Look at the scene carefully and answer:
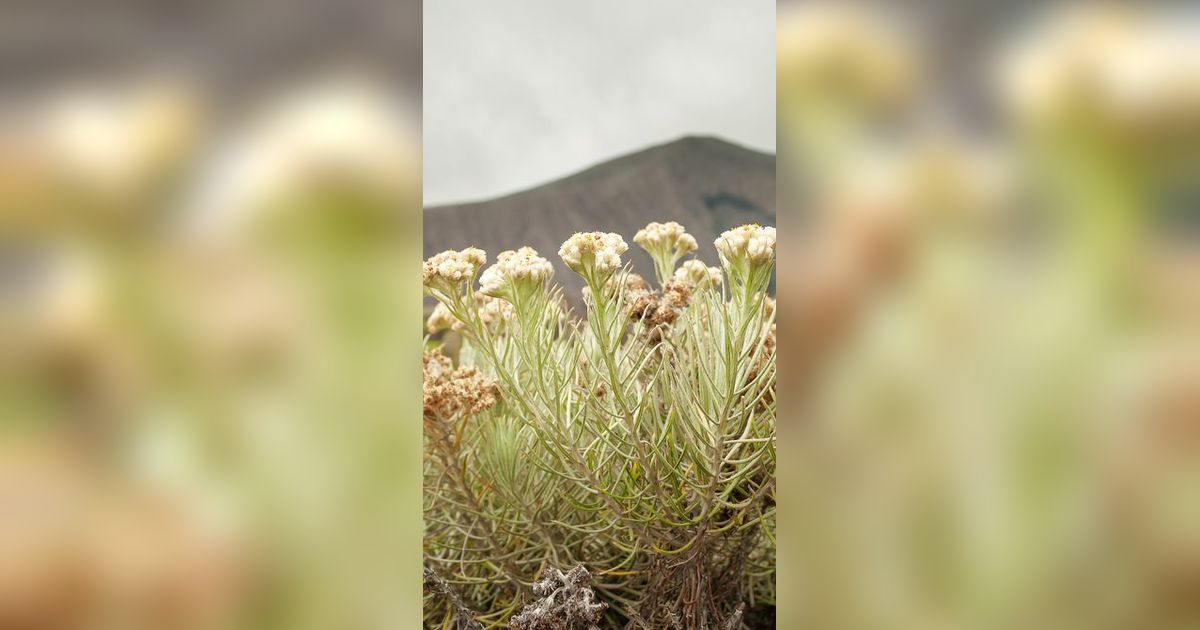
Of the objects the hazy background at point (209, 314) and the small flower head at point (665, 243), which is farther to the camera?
the small flower head at point (665, 243)

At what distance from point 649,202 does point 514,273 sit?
190 millimetres

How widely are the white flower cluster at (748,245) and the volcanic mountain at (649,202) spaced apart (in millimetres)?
33

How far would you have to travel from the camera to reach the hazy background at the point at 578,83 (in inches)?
37.6

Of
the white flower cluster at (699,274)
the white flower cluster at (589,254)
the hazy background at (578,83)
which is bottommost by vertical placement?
the white flower cluster at (699,274)

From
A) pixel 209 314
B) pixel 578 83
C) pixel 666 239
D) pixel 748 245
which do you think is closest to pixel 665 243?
pixel 666 239

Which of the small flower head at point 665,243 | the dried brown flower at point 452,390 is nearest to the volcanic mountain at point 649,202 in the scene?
the small flower head at point 665,243

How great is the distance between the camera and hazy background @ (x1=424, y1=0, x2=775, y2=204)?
0.96 m

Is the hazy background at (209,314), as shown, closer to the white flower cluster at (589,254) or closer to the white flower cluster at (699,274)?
the white flower cluster at (589,254)

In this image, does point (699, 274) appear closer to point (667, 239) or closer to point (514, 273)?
point (667, 239)

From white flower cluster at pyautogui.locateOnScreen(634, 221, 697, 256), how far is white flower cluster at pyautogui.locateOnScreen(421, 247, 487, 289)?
0.21 meters

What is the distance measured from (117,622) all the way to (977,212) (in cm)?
85

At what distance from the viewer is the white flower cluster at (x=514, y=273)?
0.92 meters

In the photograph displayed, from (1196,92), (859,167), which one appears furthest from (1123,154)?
(859,167)

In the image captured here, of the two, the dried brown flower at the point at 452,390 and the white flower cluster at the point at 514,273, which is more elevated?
the white flower cluster at the point at 514,273
